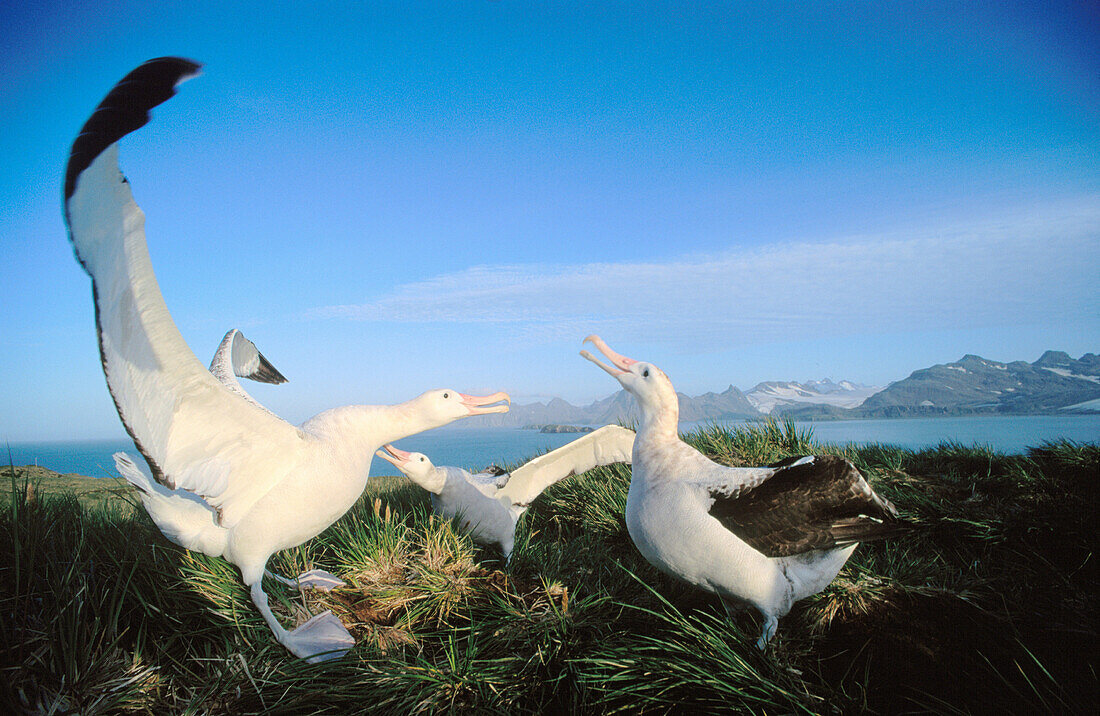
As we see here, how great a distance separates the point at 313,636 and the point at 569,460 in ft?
12.5

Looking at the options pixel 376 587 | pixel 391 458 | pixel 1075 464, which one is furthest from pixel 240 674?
pixel 1075 464

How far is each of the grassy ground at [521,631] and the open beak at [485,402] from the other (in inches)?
46.4

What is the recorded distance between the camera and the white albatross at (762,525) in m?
3.31

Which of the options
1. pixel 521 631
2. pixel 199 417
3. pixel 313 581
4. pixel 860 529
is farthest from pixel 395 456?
pixel 860 529

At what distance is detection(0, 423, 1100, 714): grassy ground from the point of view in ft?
9.29

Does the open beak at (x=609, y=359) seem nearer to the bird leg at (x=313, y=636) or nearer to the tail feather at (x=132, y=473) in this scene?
the bird leg at (x=313, y=636)

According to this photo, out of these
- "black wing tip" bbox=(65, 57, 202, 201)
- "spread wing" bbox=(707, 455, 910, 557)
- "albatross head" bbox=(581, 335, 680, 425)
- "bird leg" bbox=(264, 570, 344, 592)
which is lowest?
"bird leg" bbox=(264, 570, 344, 592)

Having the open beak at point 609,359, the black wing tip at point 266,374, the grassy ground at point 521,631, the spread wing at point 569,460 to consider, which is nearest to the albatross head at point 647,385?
the open beak at point 609,359

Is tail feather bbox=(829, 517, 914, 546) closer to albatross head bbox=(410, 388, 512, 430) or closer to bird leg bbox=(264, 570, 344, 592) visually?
albatross head bbox=(410, 388, 512, 430)

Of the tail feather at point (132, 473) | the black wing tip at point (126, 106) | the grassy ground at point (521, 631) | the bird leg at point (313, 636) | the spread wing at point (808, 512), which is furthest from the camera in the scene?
the tail feather at point (132, 473)

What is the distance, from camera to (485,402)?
4.00m

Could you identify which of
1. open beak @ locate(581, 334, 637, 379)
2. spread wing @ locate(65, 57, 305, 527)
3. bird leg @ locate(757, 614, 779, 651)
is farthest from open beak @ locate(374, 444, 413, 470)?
bird leg @ locate(757, 614, 779, 651)

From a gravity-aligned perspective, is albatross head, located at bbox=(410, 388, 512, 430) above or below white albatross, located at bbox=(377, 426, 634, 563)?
above

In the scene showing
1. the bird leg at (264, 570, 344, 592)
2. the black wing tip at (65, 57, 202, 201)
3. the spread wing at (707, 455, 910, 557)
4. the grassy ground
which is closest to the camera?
the black wing tip at (65, 57, 202, 201)
